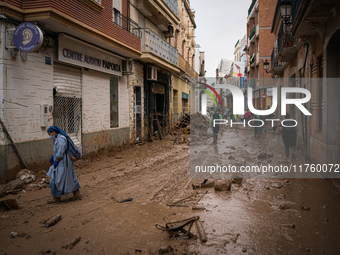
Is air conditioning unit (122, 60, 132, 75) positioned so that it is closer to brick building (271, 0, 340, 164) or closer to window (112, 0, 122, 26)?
window (112, 0, 122, 26)

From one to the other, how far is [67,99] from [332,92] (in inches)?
315

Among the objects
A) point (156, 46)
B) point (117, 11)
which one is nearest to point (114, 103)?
point (117, 11)

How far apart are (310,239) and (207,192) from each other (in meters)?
2.63

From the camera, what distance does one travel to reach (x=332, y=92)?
7895 mm

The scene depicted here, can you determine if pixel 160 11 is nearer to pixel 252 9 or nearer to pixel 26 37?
pixel 26 37

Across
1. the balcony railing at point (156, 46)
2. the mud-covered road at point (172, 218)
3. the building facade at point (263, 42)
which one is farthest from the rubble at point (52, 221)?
the building facade at point (263, 42)

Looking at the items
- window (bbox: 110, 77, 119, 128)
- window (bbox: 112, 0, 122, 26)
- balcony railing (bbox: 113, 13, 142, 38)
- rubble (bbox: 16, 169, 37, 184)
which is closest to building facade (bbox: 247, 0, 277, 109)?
balcony railing (bbox: 113, 13, 142, 38)

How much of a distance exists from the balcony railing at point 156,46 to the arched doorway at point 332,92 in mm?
9126

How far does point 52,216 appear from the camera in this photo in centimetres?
493

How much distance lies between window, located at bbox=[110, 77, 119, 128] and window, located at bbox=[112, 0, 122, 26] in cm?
247

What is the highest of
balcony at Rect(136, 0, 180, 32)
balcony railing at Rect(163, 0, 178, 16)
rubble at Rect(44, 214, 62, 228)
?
balcony railing at Rect(163, 0, 178, 16)

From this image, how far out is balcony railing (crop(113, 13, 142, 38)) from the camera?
13.0m

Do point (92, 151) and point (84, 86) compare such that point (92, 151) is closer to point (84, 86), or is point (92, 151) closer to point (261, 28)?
point (84, 86)

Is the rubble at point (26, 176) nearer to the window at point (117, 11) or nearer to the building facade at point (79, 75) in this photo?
the building facade at point (79, 75)
